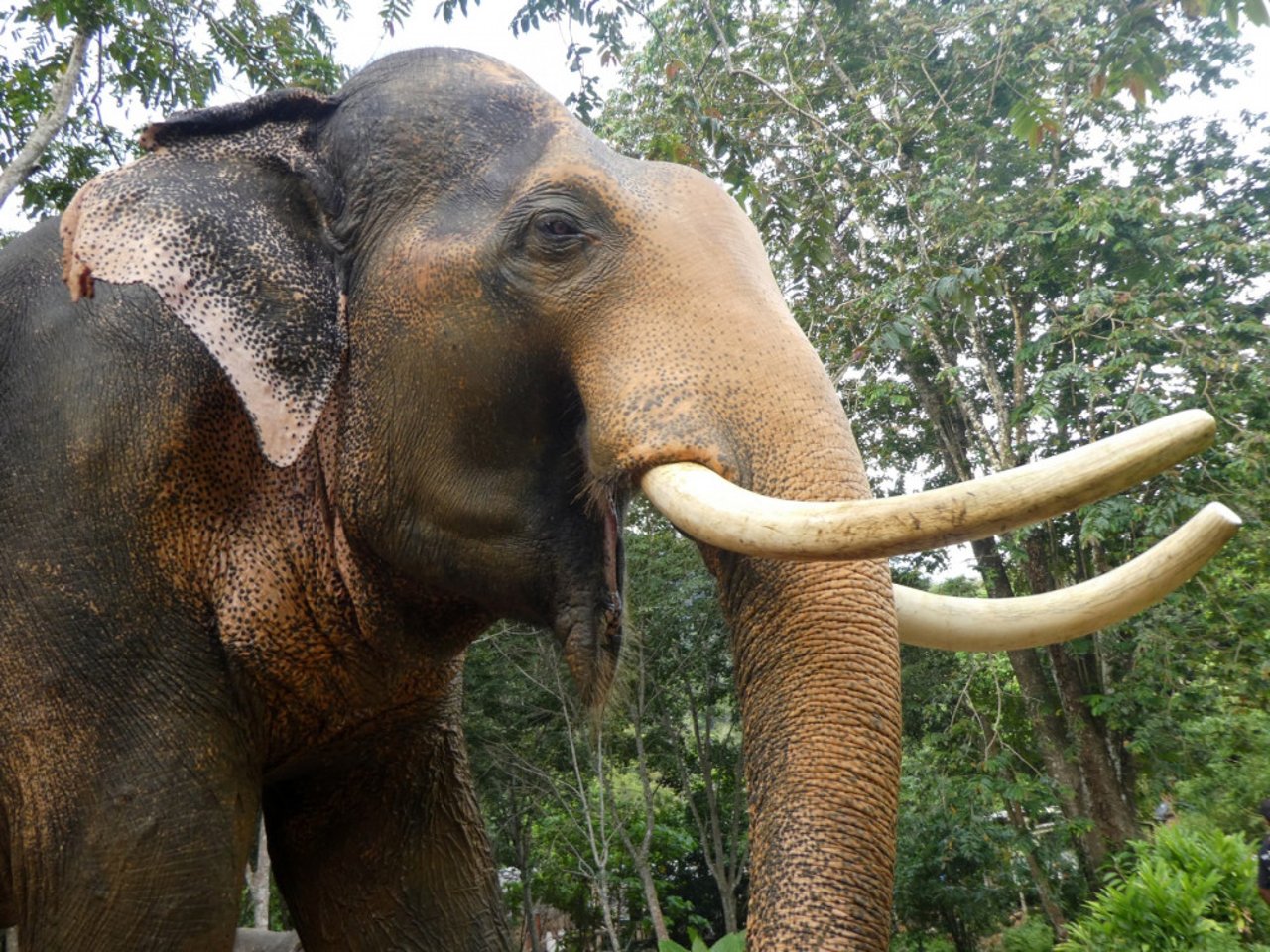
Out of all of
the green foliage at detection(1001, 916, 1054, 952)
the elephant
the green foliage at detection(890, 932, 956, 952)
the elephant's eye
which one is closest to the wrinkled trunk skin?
→ the elephant

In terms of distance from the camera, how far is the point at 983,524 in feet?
4.06

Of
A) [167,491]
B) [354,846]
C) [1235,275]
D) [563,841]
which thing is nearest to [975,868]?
[563,841]

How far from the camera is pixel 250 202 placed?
193cm

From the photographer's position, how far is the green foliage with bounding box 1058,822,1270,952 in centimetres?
636

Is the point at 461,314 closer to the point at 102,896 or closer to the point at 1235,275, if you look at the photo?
the point at 102,896

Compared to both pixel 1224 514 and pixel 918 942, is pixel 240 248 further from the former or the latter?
pixel 918 942

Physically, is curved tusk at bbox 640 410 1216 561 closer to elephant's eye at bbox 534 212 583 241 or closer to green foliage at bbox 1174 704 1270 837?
elephant's eye at bbox 534 212 583 241

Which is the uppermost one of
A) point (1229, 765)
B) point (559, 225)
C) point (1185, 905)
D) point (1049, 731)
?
point (1049, 731)

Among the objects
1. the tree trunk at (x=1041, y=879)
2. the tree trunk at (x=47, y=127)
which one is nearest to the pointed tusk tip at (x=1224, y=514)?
the tree trunk at (x=47, y=127)

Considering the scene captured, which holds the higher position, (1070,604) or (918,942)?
(1070,604)

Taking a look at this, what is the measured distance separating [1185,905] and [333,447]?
6356mm

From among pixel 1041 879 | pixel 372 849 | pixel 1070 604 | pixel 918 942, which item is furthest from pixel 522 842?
pixel 1070 604

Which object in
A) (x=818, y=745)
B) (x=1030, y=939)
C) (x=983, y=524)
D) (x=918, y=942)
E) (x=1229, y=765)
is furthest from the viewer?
(x=918, y=942)

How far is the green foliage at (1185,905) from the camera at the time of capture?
6359 mm
